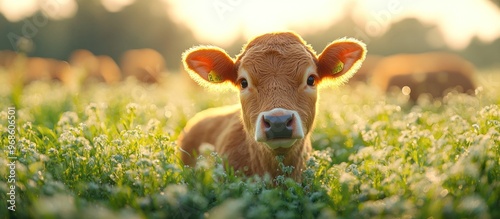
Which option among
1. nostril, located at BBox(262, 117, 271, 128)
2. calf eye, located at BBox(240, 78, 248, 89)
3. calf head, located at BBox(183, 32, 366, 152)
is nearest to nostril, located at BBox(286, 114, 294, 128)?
calf head, located at BBox(183, 32, 366, 152)

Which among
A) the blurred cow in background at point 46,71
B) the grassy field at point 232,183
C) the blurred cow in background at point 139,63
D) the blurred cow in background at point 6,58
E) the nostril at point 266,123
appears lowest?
the grassy field at point 232,183

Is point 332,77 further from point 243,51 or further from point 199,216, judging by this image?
point 199,216

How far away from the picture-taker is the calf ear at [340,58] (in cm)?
562

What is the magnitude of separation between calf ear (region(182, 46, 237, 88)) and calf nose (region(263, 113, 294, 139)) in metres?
1.29

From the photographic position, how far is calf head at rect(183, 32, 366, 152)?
4637mm

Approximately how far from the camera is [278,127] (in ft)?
14.8

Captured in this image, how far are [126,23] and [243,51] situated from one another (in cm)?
5543

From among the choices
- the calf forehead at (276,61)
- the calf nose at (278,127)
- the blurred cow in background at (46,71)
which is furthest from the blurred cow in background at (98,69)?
the calf nose at (278,127)

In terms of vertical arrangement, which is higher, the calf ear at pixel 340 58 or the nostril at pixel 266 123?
the calf ear at pixel 340 58

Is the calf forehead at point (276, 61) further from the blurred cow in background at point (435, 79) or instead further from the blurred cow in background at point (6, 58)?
the blurred cow in background at point (6, 58)

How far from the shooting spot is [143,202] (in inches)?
130

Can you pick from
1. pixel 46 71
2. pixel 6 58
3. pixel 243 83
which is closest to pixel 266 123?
pixel 243 83

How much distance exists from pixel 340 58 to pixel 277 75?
940 millimetres

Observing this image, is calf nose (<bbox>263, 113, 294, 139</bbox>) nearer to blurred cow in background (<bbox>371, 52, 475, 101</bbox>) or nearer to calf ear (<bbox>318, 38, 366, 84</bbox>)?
calf ear (<bbox>318, 38, 366, 84</bbox>)
